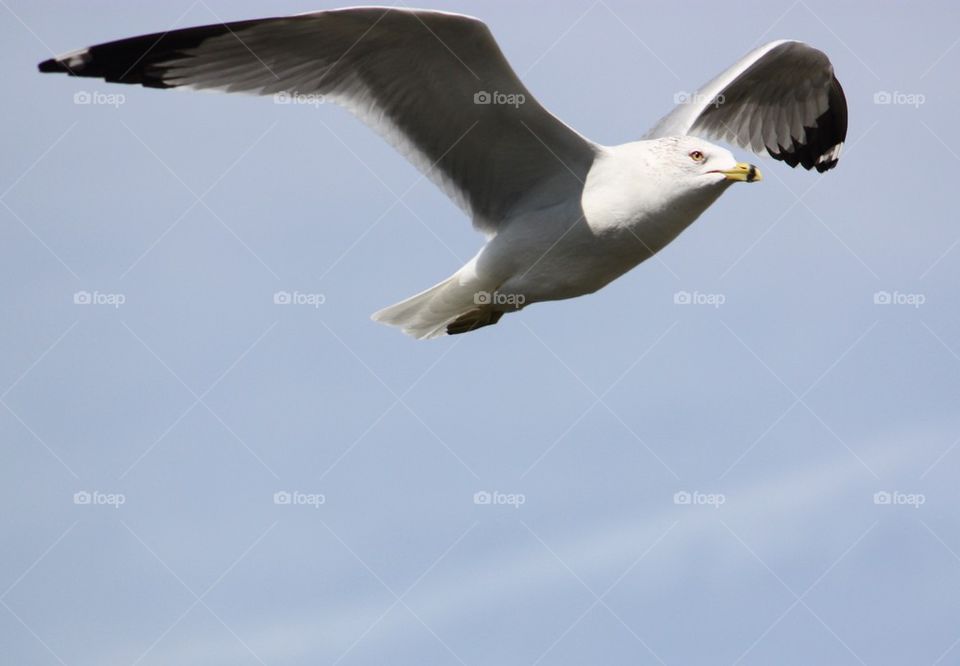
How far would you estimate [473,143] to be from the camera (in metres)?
8.96

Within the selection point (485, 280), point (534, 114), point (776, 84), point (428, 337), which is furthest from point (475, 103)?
point (776, 84)

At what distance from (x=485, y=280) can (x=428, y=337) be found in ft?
2.68

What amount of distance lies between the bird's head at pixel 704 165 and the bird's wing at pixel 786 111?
215 cm

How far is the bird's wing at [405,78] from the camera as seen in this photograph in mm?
8164

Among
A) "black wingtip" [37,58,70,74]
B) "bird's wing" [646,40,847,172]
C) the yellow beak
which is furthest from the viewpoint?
"bird's wing" [646,40,847,172]

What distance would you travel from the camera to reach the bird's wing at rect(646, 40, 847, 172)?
1084cm

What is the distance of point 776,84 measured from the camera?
1102cm

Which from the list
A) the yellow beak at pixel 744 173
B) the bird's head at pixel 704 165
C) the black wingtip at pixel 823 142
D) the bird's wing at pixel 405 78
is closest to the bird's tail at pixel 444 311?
the bird's wing at pixel 405 78

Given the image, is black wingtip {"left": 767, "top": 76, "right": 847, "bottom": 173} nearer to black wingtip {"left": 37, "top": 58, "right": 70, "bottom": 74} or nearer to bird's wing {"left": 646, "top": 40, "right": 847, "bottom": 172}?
bird's wing {"left": 646, "top": 40, "right": 847, "bottom": 172}

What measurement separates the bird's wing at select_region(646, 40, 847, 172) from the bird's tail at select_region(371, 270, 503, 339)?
2.54 metres

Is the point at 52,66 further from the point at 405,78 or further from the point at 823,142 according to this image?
the point at 823,142

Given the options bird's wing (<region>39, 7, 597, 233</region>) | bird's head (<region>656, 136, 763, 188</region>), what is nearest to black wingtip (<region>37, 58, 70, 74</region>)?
bird's wing (<region>39, 7, 597, 233</region>)

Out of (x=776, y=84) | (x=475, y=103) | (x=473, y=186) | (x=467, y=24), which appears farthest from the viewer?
(x=776, y=84)

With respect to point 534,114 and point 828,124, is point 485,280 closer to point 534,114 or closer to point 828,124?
point 534,114
